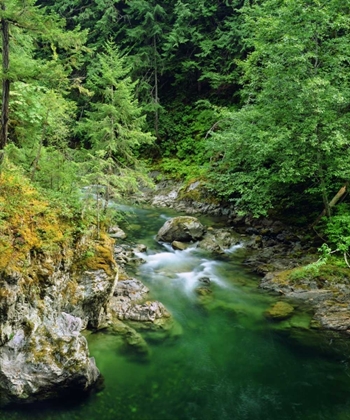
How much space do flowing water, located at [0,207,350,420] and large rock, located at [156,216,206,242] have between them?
16.3ft

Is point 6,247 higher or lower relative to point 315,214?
higher

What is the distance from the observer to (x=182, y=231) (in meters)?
16.0

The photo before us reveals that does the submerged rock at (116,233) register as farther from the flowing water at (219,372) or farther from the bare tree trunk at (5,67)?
the bare tree trunk at (5,67)

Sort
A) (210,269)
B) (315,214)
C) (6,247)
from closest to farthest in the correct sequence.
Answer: (6,247) → (210,269) → (315,214)

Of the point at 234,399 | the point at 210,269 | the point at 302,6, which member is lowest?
the point at 210,269

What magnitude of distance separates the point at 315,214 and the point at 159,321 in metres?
9.74

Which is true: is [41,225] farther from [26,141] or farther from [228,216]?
[228,216]

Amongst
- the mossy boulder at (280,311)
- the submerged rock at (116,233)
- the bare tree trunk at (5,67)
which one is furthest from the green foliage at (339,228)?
the bare tree trunk at (5,67)

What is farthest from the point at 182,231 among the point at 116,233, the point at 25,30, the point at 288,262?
the point at 25,30

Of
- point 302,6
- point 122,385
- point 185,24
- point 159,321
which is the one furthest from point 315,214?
point 185,24

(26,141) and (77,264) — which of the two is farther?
(26,141)

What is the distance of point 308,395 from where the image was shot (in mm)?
6910

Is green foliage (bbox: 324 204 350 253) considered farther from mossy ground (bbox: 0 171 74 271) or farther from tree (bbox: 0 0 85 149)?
Result: tree (bbox: 0 0 85 149)

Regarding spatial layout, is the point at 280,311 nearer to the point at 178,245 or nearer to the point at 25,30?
the point at 178,245
